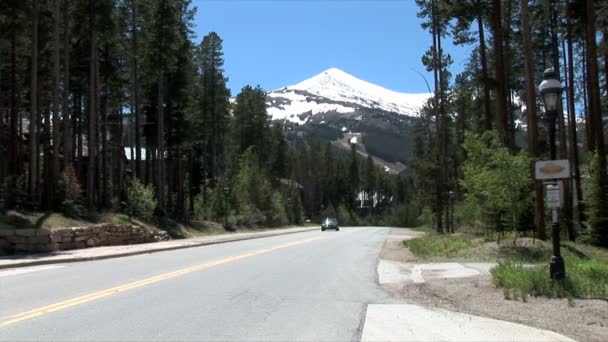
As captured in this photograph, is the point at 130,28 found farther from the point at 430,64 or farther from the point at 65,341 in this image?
the point at 65,341

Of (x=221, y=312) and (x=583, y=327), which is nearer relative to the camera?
(x=583, y=327)

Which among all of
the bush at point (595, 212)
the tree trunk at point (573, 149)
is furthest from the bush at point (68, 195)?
the tree trunk at point (573, 149)

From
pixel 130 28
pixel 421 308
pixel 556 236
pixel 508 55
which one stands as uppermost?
pixel 130 28

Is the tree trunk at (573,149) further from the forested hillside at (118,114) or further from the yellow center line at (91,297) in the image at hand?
the forested hillside at (118,114)

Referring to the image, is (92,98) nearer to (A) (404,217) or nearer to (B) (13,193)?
(B) (13,193)

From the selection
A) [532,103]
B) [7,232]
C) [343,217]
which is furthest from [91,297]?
[343,217]

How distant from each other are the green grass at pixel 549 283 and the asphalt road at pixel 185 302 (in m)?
2.40

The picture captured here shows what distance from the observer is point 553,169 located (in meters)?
11.7

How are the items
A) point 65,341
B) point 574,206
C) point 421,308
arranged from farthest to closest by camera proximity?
point 574,206 < point 421,308 < point 65,341

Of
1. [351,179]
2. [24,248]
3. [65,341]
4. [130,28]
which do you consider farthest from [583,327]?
[351,179]

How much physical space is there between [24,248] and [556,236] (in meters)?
17.4

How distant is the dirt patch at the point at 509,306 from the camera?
27.3ft

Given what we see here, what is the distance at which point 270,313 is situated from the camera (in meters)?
9.55

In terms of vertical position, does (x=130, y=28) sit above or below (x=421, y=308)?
above
